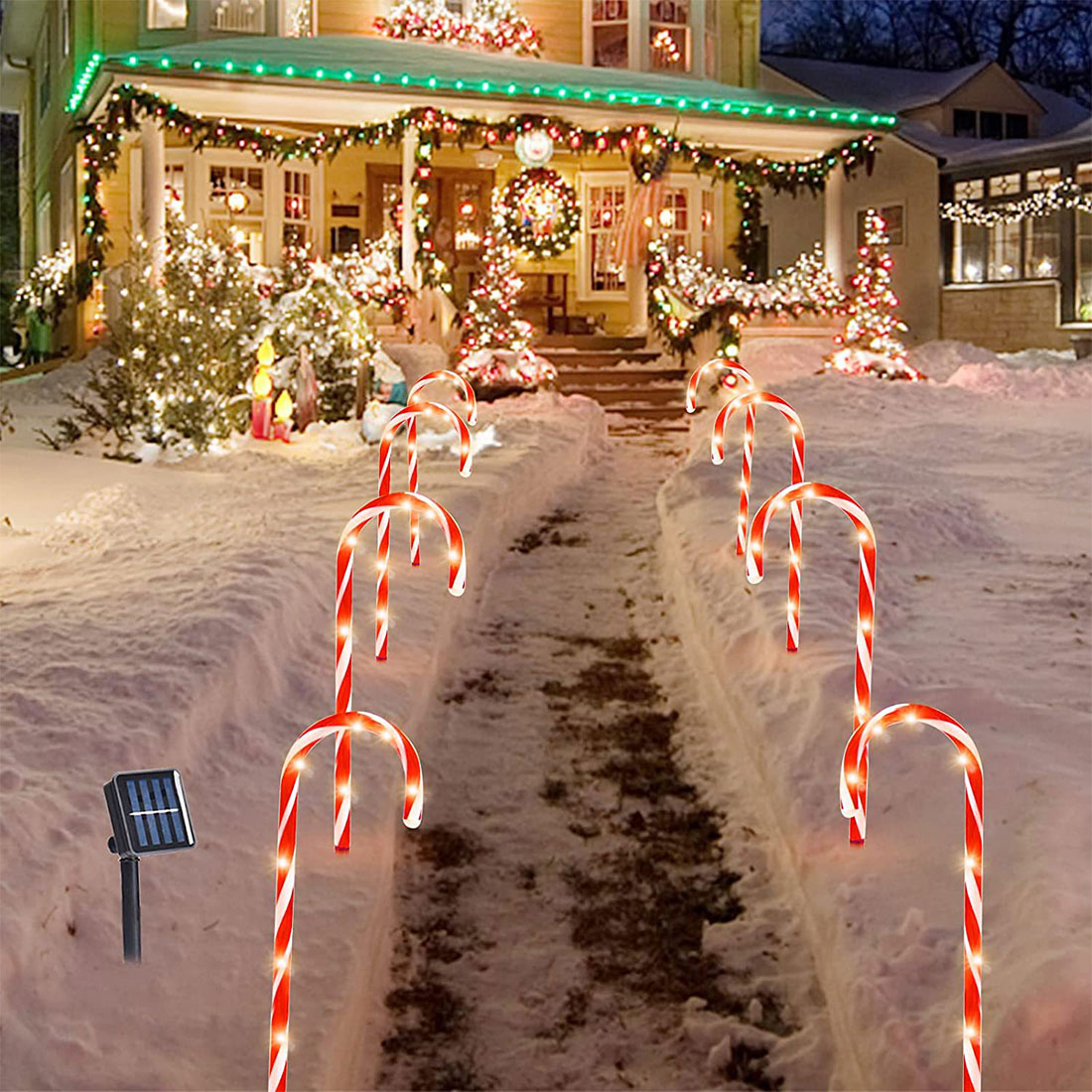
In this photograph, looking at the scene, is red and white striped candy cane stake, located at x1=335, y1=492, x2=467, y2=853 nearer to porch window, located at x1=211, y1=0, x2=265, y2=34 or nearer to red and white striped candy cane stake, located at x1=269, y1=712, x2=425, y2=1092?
red and white striped candy cane stake, located at x1=269, y1=712, x2=425, y2=1092

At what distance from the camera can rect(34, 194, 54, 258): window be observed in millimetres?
24280

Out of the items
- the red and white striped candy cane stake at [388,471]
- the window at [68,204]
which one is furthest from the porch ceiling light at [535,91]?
the red and white striped candy cane stake at [388,471]

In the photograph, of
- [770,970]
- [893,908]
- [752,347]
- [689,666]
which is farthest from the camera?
[752,347]

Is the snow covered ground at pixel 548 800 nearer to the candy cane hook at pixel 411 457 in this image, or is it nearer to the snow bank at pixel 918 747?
the snow bank at pixel 918 747

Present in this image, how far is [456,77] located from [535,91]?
96cm

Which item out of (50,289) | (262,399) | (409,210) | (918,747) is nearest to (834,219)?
(409,210)

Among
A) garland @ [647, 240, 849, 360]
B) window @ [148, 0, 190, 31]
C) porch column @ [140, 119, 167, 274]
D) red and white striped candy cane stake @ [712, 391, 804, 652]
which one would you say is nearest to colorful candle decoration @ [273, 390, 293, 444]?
porch column @ [140, 119, 167, 274]

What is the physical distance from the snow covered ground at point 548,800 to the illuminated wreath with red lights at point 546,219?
11.9m

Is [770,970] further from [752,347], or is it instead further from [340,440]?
[752,347]

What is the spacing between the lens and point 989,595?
817 cm

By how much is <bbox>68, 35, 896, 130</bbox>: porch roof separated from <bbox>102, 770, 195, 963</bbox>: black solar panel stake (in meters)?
14.1

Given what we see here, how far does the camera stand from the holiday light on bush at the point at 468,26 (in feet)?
68.9

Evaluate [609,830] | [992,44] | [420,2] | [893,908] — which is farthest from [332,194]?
[992,44]

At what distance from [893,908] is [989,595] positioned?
12.8ft
